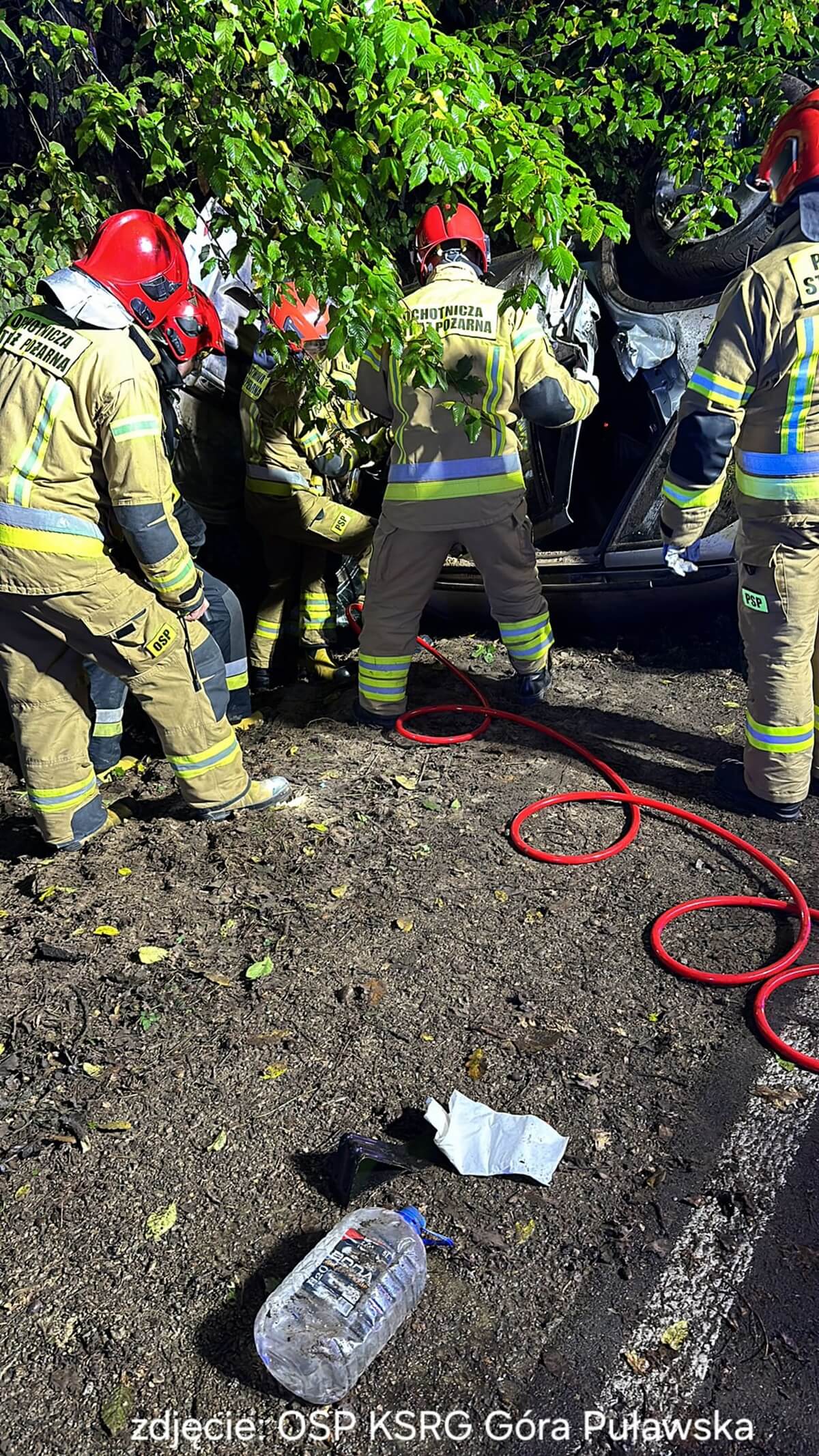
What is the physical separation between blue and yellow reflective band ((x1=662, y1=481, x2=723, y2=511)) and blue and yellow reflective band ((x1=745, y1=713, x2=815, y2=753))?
904 millimetres

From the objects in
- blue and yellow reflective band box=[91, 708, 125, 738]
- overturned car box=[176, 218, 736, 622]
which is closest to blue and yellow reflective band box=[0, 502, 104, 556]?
blue and yellow reflective band box=[91, 708, 125, 738]

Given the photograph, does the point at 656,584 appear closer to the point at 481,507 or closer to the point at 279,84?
the point at 481,507

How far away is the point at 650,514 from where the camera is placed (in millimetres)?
5219

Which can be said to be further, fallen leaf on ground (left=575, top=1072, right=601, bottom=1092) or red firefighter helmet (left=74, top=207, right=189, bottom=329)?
red firefighter helmet (left=74, top=207, right=189, bottom=329)

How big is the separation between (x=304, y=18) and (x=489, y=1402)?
11.9 ft

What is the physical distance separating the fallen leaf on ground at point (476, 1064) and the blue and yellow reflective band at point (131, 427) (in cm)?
232

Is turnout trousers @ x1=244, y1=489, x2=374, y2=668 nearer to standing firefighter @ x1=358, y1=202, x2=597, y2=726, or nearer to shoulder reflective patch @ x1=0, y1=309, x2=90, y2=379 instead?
standing firefighter @ x1=358, y1=202, x2=597, y2=726

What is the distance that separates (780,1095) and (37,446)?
10.2ft

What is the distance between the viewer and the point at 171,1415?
1994 mm

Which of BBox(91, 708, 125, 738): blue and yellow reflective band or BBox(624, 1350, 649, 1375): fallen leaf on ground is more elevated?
BBox(91, 708, 125, 738): blue and yellow reflective band

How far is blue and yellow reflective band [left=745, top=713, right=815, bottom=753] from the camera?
12.9 ft

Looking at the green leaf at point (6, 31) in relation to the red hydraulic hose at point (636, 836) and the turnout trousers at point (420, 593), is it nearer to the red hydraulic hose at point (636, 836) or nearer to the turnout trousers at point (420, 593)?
the turnout trousers at point (420, 593)

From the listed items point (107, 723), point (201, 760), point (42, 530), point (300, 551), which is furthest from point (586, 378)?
point (107, 723)

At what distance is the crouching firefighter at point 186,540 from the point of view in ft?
12.2
